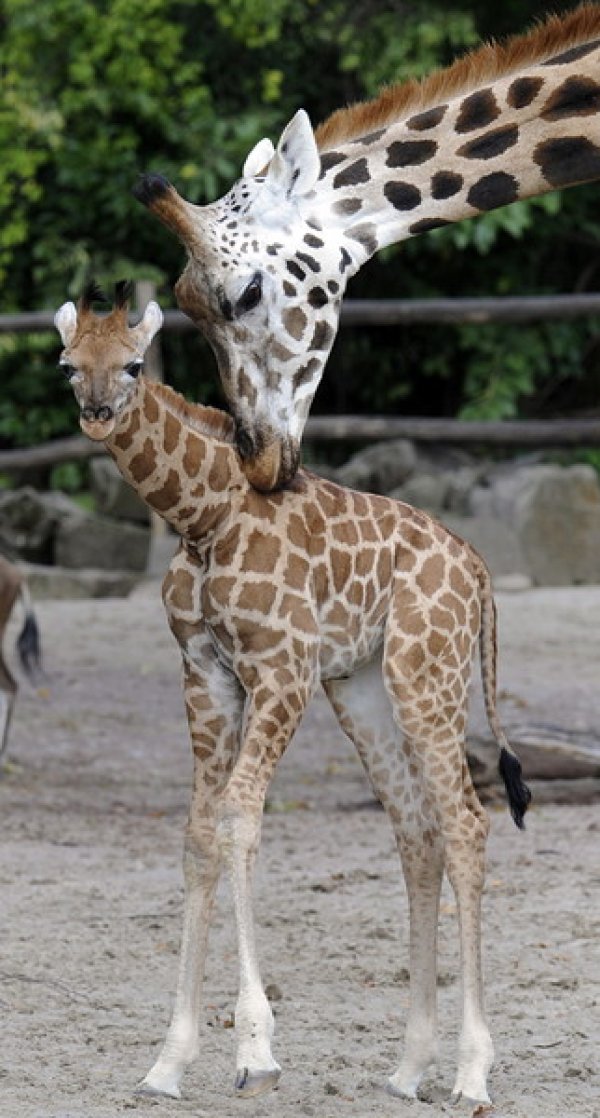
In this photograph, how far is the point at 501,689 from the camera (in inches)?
354

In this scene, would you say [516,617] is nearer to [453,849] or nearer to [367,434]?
[367,434]

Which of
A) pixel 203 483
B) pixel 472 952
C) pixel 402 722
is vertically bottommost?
pixel 472 952

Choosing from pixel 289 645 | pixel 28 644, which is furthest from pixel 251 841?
pixel 28 644

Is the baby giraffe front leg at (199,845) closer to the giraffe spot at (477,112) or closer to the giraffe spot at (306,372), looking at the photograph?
the giraffe spot at (306,372)

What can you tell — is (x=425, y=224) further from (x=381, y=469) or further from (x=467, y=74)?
(x=381, y=469)

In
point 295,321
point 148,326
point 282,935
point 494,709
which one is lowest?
point 282,935

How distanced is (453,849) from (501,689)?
5.20 metres

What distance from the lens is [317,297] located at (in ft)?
13.3

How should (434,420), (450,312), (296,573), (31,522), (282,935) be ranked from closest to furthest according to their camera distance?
1. (296,573)
2. (282,935)
3. (450,312)
4. (434,420)
5. (31,522)

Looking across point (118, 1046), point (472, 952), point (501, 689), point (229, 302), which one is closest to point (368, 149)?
point (229, 302)

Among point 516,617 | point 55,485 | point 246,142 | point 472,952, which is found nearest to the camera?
point 472,952

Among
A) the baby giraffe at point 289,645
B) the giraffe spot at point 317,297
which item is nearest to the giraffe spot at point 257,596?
the baby giraffe at point 289,645

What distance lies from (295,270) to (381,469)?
32.8 ft

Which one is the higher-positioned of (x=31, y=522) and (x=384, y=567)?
(x=384, y=567)
